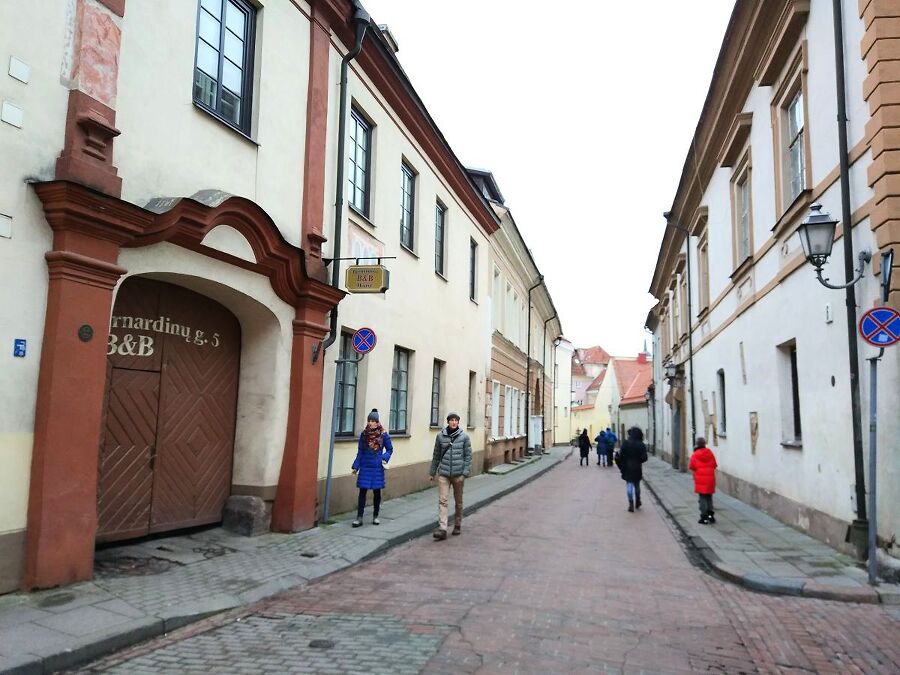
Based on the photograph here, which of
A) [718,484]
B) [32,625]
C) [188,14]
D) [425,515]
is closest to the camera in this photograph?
[32,625]

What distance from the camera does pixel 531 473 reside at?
853 inches

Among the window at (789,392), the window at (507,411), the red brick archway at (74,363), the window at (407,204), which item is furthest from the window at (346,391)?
the window at (507,411)

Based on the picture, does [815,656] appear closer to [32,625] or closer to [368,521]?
[32,625]

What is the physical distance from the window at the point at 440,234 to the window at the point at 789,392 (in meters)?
7.47

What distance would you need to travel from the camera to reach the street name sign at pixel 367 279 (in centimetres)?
982

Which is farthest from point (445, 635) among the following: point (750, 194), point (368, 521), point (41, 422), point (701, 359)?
point (701, 359)

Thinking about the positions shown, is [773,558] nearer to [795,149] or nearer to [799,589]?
[799,589]

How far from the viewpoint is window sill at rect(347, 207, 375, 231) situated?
10969 millimetres

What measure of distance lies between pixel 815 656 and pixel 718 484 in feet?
40.5

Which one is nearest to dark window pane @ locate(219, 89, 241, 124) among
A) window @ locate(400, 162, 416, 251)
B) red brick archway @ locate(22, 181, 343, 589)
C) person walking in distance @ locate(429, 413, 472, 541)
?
red brick archway @ locate(22, 181, 343, 589)

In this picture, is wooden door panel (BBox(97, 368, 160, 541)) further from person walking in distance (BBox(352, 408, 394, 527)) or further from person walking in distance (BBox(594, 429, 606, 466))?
person walking in distance (BBox(594, 429, 606, 466))

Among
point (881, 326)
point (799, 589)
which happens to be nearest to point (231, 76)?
point (881, 326)

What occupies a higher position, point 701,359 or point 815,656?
point 701,359

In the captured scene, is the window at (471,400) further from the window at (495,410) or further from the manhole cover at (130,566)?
the manhole cover at (130,566)
